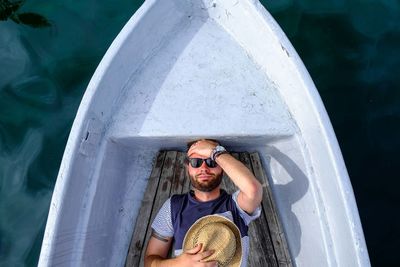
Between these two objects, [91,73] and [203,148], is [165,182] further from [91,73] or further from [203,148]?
[91,73]

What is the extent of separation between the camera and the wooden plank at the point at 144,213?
3005mm

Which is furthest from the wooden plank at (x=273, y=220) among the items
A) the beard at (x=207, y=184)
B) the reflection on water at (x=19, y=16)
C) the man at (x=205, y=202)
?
the reflection on water at (x=19, y=16)

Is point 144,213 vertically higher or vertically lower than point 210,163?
lower

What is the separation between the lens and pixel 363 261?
2.37 meters

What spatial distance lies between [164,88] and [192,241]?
934mm

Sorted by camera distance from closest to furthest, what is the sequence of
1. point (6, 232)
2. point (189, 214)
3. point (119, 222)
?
point (189, 214) < point (119, 222) < point (6, 232)

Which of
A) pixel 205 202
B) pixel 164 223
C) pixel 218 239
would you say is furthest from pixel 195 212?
pixel 218 239

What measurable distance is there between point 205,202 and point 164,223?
264 millimetres

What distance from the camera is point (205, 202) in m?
2.82

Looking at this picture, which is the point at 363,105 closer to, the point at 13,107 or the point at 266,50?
the point at 266,50

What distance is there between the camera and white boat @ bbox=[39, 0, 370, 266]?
104 inches

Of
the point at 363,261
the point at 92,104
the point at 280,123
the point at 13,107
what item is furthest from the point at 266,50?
the point at 13,107

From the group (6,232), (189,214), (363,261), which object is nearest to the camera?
(363,261)

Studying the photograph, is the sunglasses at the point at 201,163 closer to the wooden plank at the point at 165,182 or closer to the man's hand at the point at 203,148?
the man's hand at the point at 203,148
